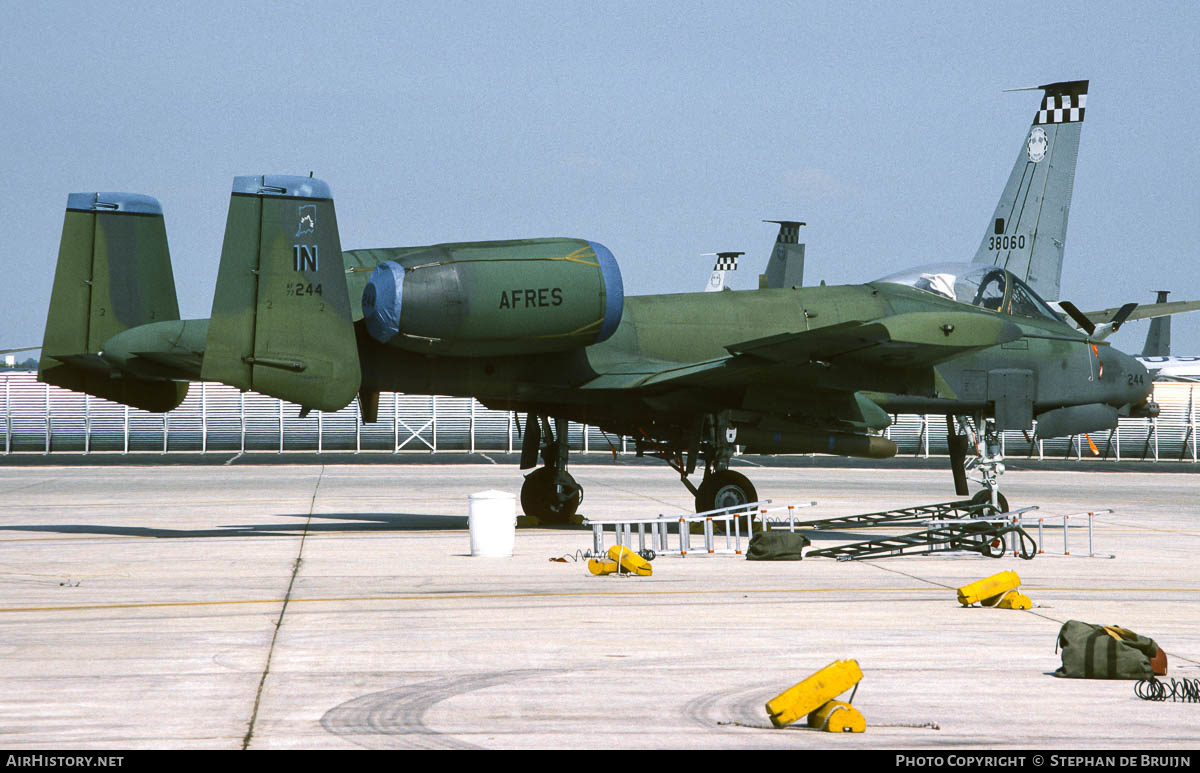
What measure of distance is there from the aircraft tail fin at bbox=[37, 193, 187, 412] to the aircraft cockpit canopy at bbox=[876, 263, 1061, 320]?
10394mm

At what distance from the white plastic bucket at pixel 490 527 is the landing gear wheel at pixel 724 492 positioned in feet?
12.8

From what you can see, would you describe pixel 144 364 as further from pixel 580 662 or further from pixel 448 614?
pixel 580 662

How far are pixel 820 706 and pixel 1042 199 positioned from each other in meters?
33.9


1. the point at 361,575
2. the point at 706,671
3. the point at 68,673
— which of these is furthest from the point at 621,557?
the point at 68,673

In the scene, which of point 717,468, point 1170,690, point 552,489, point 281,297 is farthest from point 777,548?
point 1170,690

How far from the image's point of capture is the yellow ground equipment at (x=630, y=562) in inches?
516

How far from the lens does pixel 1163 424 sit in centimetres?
4947

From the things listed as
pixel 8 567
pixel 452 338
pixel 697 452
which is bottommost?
pixel 8 567

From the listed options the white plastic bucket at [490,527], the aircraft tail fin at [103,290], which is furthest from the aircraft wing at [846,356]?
the aircraft tail fin at [103,290]

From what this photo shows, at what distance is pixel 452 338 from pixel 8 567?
550cm

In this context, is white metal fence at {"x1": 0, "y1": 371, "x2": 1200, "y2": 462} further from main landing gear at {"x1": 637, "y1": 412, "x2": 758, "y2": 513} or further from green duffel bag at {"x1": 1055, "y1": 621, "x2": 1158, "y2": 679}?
green duffel bag at {"x1": 1055, "y1": 621, "x2": 1158, "y2": 679}

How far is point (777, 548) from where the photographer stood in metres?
14.6

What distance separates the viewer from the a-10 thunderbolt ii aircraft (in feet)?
48.3

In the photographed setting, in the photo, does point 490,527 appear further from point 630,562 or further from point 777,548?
point 777,548
